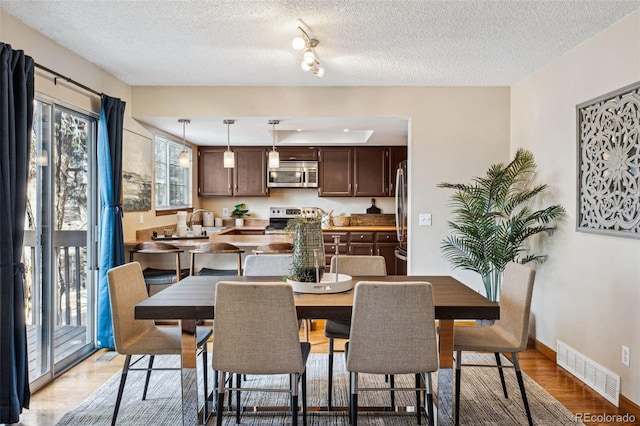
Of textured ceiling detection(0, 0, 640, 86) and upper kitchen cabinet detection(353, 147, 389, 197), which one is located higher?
textured ceiling detection(0, 0, 640, 86)

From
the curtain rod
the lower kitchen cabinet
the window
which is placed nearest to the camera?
the curtain rod

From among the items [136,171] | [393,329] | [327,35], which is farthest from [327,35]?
Answer: [136,171]

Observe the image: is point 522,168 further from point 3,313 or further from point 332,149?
point 3,313

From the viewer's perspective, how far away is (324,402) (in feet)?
9.09

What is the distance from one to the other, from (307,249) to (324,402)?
105 cm

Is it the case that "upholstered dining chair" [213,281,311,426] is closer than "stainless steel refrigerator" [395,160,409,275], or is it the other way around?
"upholstered dining chair" [213,281,311,426]

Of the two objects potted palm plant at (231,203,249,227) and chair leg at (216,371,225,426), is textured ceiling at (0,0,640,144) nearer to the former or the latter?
chair leg at (216,371,225,426)

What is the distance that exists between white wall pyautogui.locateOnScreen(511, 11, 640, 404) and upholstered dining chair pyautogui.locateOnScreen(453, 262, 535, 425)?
2.26 ft

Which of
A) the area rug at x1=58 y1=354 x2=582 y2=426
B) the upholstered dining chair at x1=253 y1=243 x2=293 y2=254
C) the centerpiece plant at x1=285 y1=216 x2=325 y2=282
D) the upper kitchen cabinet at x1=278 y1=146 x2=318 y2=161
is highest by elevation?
the upper kitchen cabinet at x1=278 y1=146 x2=318 y2=161

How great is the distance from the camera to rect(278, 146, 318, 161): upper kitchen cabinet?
664 centimetres

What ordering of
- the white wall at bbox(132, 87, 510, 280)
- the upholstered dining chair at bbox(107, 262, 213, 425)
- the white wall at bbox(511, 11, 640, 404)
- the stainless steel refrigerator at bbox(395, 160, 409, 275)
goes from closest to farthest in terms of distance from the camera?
the upholstered dining chair at bbox(107, 262, 213, 425) < the white wall at bbox(511, 11, 640, 404) < the white wall at bbox(132, 87, 510, 280) < the stainless steel refrigerator at bbox(395, 160, 409, 275)

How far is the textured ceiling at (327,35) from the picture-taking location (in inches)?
99.5

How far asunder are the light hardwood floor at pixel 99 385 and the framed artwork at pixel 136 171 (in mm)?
1427

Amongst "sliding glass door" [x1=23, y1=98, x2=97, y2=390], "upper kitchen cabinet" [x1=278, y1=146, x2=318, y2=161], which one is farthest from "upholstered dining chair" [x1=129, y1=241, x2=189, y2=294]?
"upper kitchen cabinet" [x1=278, y1=146, x2=318, y2=161]
